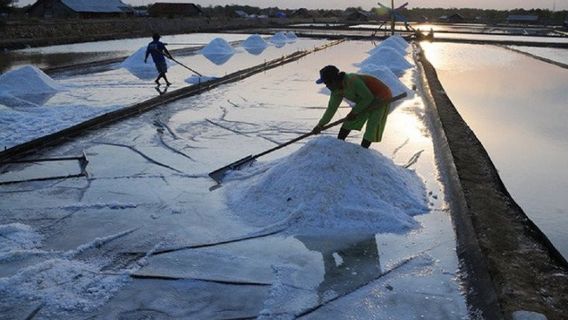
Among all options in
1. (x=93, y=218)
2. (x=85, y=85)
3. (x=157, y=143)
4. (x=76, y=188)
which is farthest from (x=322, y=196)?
(x=85, y=85)

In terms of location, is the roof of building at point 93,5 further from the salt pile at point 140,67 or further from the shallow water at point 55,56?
the salt pile at point 140,67

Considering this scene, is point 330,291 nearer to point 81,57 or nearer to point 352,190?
point 352,190

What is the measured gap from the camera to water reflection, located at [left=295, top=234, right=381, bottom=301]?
2465mm

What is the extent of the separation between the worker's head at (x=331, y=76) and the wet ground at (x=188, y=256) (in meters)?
1.14

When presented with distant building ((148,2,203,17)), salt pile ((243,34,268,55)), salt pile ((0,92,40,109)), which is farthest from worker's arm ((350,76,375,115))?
distant building ((148,2,203,17))

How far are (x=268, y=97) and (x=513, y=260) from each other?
568 cm

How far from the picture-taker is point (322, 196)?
3.17 meters

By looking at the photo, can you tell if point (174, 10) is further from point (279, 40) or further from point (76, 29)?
point (279, 40)

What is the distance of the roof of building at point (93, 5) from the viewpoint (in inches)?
1149

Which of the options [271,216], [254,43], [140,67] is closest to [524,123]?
[271,216]

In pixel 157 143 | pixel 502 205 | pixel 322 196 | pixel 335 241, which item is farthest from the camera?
pixel 157 143

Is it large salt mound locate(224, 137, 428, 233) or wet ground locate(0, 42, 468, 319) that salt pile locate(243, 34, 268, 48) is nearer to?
wet ground locate(0, 42, 468, 319)

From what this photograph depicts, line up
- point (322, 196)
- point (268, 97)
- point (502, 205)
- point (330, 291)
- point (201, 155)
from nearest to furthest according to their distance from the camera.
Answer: point (330, 291)
point (322, 196)
point (502, 205)
point (201, 155)
point (268, 97)

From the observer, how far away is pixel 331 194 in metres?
3.18
